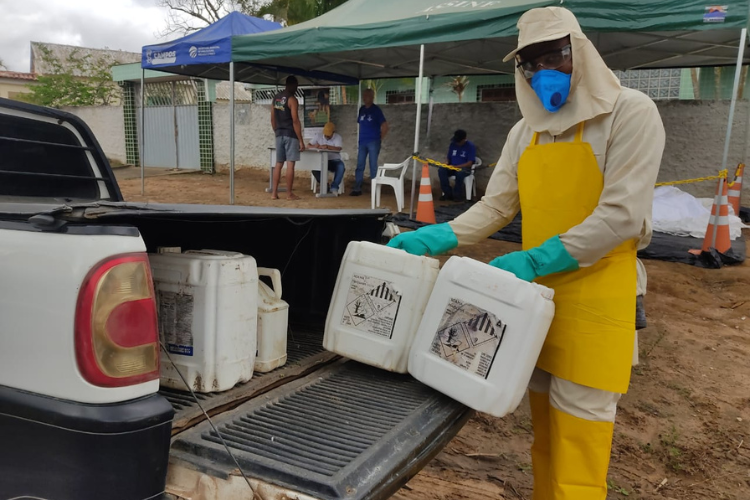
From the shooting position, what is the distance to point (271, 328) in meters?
2.23

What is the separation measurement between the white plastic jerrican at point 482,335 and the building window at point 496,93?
1332cm

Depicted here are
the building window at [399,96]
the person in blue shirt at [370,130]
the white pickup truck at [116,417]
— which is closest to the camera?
the white pickup truck at [116,417]

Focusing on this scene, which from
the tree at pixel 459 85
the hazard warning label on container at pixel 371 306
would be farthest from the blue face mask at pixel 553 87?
the tree at pixel 459 85

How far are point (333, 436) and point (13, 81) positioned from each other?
42239 millimetres

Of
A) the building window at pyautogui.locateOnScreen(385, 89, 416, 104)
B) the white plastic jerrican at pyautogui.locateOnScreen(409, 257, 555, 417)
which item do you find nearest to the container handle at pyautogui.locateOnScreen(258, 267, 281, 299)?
the white plastic jerrican at pyautogui.locateOnScreen(409, 257, 555, 417)

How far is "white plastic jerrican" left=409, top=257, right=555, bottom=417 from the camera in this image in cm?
187

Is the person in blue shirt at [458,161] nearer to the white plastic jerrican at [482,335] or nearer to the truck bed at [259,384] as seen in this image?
the truck bed at [259,384]

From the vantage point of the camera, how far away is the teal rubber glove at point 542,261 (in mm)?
1954

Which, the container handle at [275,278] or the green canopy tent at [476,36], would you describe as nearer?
the container handle at [275,278]

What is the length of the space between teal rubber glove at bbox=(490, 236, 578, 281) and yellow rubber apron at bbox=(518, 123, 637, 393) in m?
0.13

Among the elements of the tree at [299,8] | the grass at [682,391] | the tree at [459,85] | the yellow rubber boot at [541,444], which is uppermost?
the tree at [299,8]

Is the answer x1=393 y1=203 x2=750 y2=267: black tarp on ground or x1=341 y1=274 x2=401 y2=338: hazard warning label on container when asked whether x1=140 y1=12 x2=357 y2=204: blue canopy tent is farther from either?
x1=341 y1=274 x2=401 y2=338: hazard warning label on container

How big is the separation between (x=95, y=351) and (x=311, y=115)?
42.5ft

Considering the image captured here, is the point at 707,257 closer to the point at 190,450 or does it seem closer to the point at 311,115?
the point at 190,450
